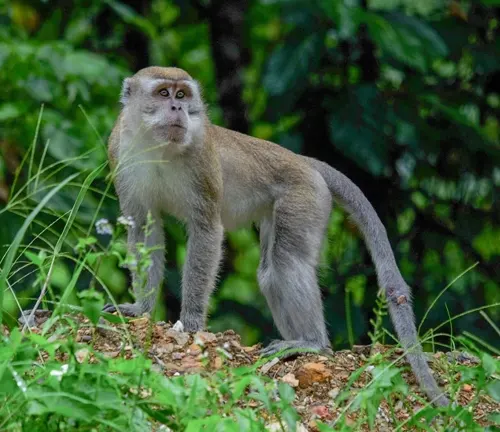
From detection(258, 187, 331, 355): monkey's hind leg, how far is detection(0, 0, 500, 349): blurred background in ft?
1.67

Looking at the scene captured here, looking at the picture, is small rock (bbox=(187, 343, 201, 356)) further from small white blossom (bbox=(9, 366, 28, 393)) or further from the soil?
small white blossom (bbox=(9, 366, 28, 393))

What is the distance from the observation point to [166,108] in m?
7.81

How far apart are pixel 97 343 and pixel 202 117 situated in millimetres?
2230

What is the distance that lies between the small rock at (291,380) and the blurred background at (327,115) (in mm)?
2232

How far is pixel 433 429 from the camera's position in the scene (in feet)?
17.4

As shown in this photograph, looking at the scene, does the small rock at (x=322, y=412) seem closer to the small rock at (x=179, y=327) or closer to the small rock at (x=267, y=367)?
the small rock at (x=267, y=367)

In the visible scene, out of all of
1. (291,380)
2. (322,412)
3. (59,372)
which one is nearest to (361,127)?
(291,380)

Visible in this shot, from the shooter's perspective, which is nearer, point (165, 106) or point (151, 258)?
point (165, 106)

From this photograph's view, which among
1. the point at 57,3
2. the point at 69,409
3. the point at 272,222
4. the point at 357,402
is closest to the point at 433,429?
the point at 357,402

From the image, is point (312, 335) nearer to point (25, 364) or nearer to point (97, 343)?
point (97, 343)

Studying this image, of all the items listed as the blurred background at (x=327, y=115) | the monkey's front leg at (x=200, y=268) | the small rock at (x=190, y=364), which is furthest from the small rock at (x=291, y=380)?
the blurred background at (x=327, y=115)

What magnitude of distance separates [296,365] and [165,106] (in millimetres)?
2149

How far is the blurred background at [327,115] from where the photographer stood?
914cm

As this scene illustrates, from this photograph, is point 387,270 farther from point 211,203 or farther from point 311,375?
point 311,375
